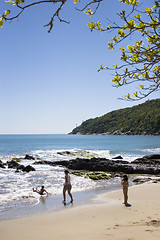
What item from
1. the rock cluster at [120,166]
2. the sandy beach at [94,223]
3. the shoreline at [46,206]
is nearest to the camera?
the sandy beach at [94,223]

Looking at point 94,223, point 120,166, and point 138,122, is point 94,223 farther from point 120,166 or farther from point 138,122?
point 138,122

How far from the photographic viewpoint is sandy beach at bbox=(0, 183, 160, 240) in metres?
7.57

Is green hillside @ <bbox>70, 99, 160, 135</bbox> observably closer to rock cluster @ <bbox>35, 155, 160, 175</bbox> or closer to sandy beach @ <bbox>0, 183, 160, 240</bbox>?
rock cluster @ <bbox>35, 155, 160, 175</bbox>

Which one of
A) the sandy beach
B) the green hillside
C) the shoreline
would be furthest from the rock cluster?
the green hillside

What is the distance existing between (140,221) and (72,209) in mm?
3636

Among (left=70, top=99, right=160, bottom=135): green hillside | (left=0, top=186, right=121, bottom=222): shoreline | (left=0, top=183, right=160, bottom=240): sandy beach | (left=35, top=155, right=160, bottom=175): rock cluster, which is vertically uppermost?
(left=70, top=99, right=160, bottom=135): green hillside

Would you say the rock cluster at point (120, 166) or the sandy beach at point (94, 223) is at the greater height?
the sandy beach at point (94, 223)

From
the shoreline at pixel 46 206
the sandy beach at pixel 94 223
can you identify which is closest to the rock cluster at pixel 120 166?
the shoreline at pixel 46 206

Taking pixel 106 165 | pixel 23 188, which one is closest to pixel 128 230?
pixel 23 188

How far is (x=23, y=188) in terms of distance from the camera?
54.6ft

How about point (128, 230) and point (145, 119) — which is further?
point (145, 119)

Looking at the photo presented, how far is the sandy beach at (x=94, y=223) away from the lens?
7573 millimetres

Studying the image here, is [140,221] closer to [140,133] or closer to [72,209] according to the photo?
[72,209]

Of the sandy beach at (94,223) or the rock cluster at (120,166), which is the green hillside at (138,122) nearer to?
the rock cluster at (120,166)
